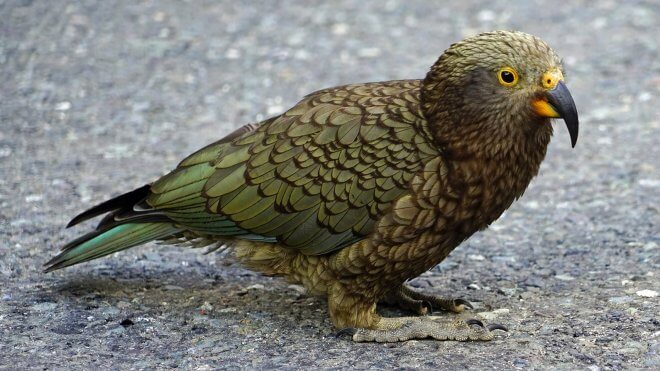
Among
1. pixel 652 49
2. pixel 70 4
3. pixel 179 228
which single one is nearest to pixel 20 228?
pixel 179 228

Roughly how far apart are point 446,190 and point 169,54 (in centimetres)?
514

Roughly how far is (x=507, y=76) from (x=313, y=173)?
996 millimetres

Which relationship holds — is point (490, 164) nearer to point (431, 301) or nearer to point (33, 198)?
point (431, 301)

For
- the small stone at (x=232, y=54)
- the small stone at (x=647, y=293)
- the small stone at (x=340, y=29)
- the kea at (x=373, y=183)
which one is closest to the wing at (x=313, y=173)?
the kea at (x=373, y=183)

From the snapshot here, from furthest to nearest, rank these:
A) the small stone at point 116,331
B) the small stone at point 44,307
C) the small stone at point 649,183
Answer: the small stone at point 649,183 < the small stone at point 44,307 < the small stone at point 116,331

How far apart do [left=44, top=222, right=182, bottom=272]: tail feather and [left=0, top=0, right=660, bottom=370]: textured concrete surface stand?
0.25 metres

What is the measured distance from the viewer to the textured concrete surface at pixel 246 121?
15.2 ft

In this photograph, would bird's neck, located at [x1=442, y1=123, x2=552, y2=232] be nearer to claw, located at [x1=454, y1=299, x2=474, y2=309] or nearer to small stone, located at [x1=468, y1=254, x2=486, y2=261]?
claw, located at [x1=454, y1=299, x2=474, y2=309]

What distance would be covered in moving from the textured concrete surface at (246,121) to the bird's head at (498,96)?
95 cm

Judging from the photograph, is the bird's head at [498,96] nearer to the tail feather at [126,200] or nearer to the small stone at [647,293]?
the small stone at [647,293]

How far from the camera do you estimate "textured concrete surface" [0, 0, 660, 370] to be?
183 inches

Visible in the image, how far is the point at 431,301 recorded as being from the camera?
5.12 meters

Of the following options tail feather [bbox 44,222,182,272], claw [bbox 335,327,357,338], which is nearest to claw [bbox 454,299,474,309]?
claw [bbox 335,327,357,338]

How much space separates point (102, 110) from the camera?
313 inches
